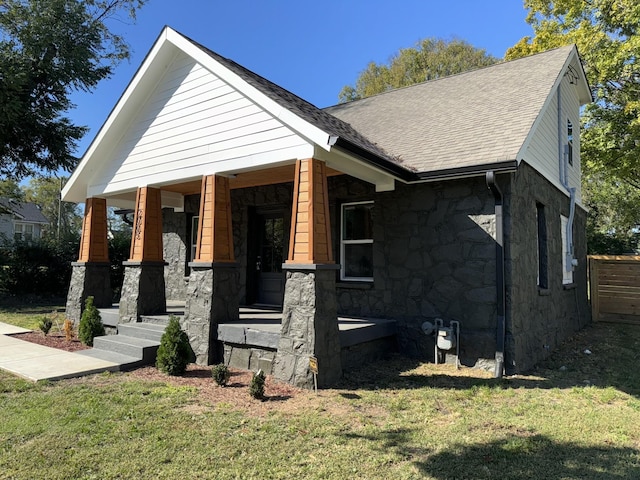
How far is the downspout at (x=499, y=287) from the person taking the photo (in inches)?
228

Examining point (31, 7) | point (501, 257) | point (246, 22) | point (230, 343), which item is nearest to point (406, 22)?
point (246, 22)

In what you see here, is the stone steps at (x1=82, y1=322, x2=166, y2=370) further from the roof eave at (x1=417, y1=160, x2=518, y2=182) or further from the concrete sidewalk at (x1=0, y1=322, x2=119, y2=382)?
the roof eave at (x1=417, y1=160, x2=518, y2=182)

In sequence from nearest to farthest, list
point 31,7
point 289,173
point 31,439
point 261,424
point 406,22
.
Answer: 1. point 31,439
2. point 261,424
3. point 289,173
4. point 406,22
5. point 31,7

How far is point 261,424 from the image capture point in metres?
3.91

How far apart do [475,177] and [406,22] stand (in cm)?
965

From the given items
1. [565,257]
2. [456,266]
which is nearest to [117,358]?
[456,266]

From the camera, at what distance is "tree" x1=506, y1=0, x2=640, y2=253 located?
13.5 metres

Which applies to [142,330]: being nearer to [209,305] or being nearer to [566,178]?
[209,305]

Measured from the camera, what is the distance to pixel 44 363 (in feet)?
19.7

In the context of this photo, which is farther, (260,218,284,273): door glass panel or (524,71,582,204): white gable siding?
(260,218,284,273): door glass panel

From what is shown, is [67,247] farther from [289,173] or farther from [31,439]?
[31,439]

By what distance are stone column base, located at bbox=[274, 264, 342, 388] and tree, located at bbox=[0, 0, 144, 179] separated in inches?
527

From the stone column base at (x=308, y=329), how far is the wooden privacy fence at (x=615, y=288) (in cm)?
945

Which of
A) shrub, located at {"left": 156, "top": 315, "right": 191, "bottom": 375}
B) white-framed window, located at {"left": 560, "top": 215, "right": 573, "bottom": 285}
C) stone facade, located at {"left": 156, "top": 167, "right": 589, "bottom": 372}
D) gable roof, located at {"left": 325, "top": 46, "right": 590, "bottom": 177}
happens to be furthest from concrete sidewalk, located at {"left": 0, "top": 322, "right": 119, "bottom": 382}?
white-framed window, located at {"left": 560, "top": 215, "right": 573, "bottom": 285}
